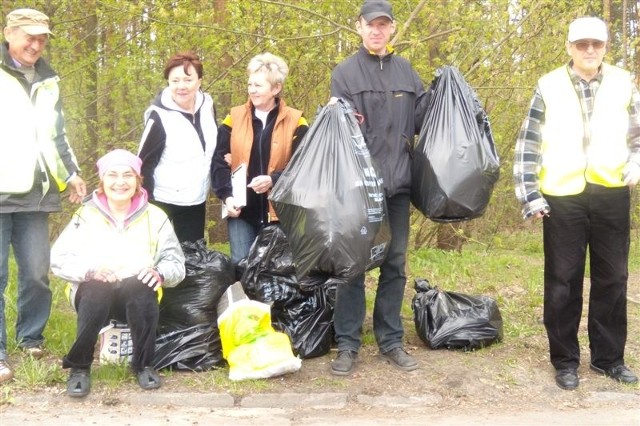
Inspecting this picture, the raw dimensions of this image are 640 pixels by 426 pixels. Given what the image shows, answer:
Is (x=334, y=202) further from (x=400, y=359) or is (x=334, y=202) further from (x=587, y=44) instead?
(x=587, y=44)

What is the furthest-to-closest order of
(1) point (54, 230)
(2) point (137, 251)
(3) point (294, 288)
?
(1) point (54, 230), (3) point (294, 288), (2) point (137, 251)

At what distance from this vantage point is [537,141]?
405 cm

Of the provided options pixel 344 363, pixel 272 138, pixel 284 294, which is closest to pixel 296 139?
pixel 272 138

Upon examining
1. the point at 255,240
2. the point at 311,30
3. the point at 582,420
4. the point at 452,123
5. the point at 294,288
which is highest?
the point at 311,30

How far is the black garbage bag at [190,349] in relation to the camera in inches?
163

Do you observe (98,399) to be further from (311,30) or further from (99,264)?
(311,30)

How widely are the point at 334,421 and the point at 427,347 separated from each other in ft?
3.96

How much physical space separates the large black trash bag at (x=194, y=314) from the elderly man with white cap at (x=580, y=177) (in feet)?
6.10

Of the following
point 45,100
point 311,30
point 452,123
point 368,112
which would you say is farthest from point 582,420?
point 311,30

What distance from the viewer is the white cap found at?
3801mm

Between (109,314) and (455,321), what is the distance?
2.12 m

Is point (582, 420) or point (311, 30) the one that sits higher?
point (311, 30)

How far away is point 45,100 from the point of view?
4.17m

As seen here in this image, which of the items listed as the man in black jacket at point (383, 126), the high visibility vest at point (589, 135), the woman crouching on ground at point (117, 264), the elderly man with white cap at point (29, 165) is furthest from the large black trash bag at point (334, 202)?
the elderly man with white cap at point (29, 165)
